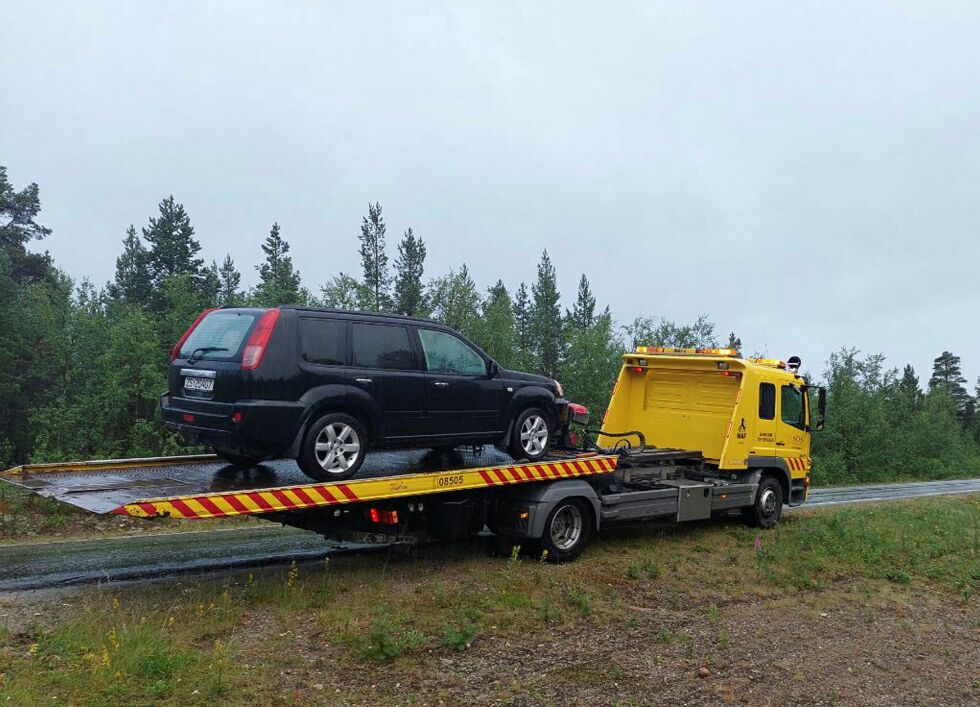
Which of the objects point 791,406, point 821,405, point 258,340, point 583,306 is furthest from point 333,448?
point 583,306

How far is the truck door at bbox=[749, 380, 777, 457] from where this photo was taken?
37.4 feet

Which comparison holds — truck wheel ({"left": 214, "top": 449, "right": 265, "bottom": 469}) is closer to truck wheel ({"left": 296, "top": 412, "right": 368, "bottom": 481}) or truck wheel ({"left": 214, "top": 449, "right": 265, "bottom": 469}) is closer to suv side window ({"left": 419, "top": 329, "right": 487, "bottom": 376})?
truck wheel ({"left": 296, "top": 412, "right": 368, "bottom": 481})

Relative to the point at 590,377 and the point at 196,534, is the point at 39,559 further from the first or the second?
the point at 590,377

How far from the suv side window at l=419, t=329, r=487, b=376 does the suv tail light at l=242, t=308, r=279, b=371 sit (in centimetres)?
168

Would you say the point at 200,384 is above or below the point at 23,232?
below

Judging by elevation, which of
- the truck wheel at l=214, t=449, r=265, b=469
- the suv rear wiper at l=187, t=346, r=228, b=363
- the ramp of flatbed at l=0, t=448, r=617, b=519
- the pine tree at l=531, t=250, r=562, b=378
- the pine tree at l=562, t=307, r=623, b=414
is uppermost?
the pine tree at l=531, t=250, r=562, b=378

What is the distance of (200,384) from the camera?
670 cm

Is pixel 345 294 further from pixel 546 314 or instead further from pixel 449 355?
pixel 546 314

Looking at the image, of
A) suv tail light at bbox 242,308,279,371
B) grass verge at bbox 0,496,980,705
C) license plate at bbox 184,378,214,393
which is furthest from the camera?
license plate at bbox 184,378,214,393

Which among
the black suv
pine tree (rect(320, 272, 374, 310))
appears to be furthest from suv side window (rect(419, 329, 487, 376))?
pine tree (rect(320, 272, 374, 310))

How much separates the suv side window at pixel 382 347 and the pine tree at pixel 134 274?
39.3 m

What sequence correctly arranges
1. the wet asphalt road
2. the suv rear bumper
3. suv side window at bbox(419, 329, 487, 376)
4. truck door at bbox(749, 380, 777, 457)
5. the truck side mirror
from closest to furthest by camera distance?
the suv rear bumper, the wet asphalt road, suv side window at bbox(419, 329, 487, 376), truck door at bbox(749, 380, 777, 457), the truck side mirror

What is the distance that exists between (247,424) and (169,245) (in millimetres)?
42916

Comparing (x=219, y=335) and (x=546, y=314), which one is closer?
(x=219, y=335)
